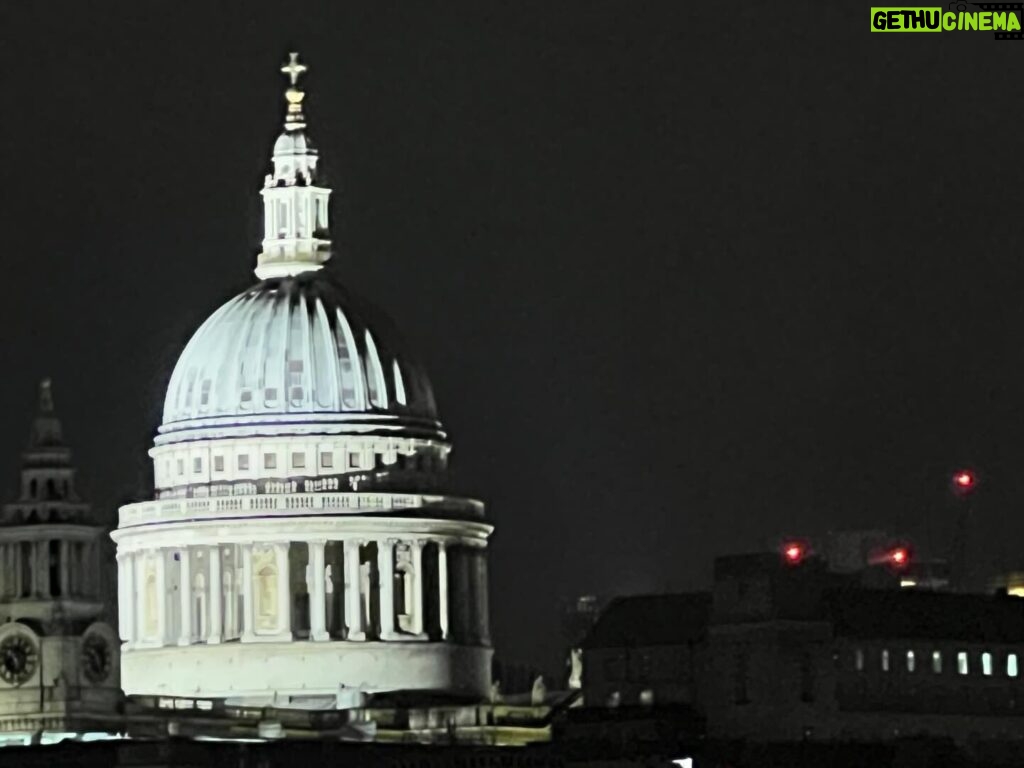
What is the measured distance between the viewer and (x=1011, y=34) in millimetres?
182000

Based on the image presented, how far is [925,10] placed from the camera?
184875 mm

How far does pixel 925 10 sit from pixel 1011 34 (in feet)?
12.0
